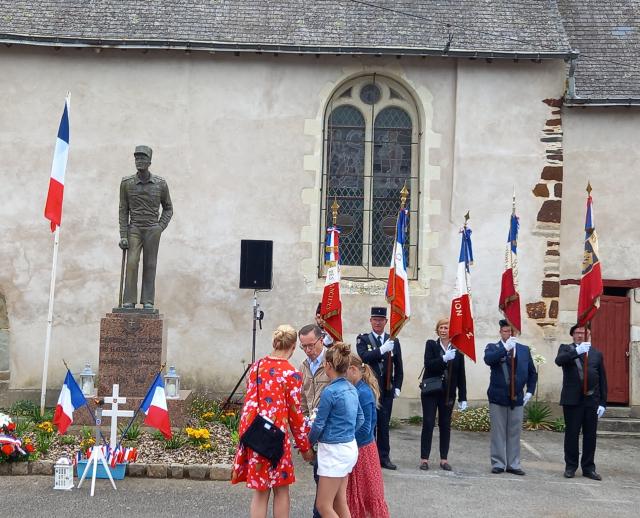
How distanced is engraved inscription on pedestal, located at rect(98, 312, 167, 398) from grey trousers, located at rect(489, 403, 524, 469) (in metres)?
4.02

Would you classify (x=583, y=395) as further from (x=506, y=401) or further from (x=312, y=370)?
(x=312, y=370)

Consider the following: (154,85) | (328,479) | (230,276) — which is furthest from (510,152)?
(328,479)

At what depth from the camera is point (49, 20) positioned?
12.9 m

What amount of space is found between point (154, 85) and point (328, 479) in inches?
348

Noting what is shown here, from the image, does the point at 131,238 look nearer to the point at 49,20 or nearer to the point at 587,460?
the point at 49,20

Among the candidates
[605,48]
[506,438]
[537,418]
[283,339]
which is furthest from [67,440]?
[605,48]

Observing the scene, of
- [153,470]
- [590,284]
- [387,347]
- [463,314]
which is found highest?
[590,284]

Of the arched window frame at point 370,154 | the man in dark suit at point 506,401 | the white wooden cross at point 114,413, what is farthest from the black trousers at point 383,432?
the arched window frame at point 370,154

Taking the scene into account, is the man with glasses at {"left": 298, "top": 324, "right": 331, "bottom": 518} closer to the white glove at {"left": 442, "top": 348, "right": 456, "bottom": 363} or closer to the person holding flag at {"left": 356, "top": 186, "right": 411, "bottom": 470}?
the person holding flag at {"left": 356, "top": 186, "right": 411, "bottom": 470}

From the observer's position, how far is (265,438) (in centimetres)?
559

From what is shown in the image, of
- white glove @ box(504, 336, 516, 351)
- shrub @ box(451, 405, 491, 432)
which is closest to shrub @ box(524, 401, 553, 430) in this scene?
shrub @ box(451, 405, 491, 432)

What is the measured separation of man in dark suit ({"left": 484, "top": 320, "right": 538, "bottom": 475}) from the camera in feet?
29.9

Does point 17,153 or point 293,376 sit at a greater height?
point 17,153

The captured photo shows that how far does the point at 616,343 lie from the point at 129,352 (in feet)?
25.6
